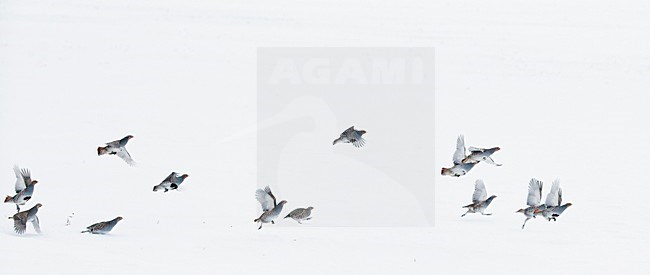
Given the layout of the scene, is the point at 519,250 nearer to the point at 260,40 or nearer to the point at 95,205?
the point at 95,205

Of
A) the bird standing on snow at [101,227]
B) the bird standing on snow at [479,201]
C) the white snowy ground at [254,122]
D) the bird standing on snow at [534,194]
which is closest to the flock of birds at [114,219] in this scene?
the bird standing on snow at [101,227]

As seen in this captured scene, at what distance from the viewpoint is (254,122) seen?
19.4 m

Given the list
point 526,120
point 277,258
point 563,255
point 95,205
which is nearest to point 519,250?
point 563,255

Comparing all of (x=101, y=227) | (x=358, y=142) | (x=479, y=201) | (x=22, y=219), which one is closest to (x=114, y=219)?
(x=101, y=227)

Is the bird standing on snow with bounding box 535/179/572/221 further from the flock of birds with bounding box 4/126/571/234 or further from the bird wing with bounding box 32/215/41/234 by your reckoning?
the bird wing with bounding box 32/215/41/234

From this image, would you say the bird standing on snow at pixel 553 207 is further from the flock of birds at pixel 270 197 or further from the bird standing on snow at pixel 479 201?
the bird standing on snow at pixel 479 201

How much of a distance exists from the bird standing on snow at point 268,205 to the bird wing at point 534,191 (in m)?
3.08

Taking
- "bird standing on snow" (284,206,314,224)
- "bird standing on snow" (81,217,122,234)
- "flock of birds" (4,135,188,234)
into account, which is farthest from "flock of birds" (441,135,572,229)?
"bird standing on snow" (81,217,122,234)

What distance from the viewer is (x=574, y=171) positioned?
53.9ft

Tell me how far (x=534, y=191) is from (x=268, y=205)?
3178mm

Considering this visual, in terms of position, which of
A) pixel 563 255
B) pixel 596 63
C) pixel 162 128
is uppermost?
pixel 596 63

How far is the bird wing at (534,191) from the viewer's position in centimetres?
1205

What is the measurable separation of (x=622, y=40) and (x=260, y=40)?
9766 mm

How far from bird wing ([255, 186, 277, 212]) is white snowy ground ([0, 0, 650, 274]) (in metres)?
0.31
